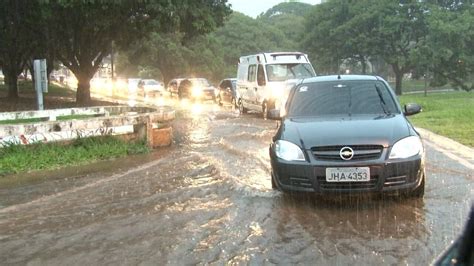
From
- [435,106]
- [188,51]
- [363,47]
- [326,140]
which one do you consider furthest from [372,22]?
[326,140]

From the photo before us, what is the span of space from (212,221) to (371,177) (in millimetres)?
1802

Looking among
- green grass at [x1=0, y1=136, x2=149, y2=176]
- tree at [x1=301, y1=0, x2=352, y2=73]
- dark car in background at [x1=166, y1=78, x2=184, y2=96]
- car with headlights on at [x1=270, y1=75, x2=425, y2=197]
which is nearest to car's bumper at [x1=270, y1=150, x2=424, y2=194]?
car with headlights on at [x1=270, y1=75, x2=425, y2=197]

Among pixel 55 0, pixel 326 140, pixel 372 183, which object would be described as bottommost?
pixel 372 183

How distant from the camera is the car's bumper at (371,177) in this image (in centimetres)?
626

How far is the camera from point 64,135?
1073cm

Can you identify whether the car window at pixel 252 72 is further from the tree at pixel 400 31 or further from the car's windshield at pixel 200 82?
the tree at pixel 400 31

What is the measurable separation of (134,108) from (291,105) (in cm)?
707

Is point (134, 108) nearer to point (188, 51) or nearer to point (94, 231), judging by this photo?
point (94, 231)

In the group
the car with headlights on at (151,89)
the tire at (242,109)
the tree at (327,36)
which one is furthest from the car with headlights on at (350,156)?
the tree at (327,36)

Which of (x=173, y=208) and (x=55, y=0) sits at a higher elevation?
(x=55, y=0)

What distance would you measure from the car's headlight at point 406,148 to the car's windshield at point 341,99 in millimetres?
974

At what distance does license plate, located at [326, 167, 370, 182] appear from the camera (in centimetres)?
624

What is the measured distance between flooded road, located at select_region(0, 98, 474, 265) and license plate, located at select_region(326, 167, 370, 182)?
40cm

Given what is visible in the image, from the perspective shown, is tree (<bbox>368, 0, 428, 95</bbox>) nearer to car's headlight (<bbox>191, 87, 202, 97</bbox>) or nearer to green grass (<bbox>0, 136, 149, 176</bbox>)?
car's headlight (<bbox>191, 87, 202, 97</bbox>)
